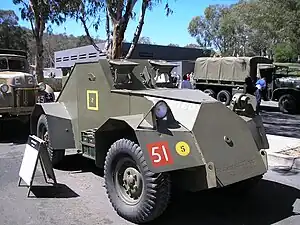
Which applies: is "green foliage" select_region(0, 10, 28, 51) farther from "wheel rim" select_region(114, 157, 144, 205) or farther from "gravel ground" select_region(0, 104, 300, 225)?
"wheel rim" select_region(114, 157, 144, 205)

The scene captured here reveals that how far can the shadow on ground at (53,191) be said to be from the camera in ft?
17.9

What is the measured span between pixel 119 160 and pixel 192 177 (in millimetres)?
882

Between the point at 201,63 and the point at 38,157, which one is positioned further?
the point at 201,63

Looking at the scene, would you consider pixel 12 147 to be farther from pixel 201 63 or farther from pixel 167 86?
pixel 201 63

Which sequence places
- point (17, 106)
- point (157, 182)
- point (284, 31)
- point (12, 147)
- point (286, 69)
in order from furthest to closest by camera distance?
point (284, 31)
point (286, 69)
point (17, 106)
point (12, 147)
point (157, 182)

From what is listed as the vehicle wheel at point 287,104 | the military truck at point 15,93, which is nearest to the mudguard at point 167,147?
the military truck at point 15,93

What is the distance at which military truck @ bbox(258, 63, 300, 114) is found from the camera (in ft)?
55.9

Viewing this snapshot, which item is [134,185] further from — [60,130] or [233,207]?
[60,130]

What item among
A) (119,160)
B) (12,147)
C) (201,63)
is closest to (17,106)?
(12,147)

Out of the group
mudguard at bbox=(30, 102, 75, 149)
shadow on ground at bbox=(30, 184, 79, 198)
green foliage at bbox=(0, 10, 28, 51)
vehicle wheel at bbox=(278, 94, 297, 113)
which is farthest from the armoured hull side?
green foliage at bbox=(0, 10, 28, 51)

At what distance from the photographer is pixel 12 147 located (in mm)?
9008

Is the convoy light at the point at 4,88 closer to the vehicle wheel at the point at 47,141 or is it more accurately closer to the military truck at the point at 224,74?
the vehicle wheel at the point at 47,141

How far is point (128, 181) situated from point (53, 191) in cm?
159

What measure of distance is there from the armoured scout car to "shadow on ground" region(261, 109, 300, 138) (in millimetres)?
6413
